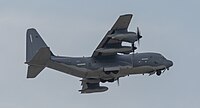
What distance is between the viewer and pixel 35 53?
90250 mm

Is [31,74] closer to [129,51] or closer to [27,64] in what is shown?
[27,64]

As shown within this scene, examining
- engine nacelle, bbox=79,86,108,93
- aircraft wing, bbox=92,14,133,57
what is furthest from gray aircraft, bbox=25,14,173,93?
engine nacelle, bbox=79,86,108,93

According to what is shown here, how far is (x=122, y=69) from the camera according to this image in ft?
298

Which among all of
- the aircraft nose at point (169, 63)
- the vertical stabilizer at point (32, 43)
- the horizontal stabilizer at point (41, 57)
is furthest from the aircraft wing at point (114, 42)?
the horizontal stabilizer at point (41, 57)

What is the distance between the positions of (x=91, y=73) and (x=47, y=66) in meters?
5.08

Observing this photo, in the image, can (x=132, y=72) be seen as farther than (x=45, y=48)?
Yes

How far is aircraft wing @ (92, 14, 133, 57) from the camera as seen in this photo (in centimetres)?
8831

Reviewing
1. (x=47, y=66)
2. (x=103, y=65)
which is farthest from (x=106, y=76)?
(x=47, y=66)

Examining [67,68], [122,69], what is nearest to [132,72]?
[122,69]

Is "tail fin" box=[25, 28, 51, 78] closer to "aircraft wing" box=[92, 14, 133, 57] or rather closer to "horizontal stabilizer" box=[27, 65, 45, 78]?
"horizontal stabilizer" box=[27, 65, 45, 78]

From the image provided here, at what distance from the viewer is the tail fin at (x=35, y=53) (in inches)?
3335

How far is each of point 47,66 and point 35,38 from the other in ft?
16.9

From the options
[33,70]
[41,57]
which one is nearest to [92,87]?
[33,70]

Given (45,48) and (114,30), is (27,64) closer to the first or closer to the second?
(45,48)
